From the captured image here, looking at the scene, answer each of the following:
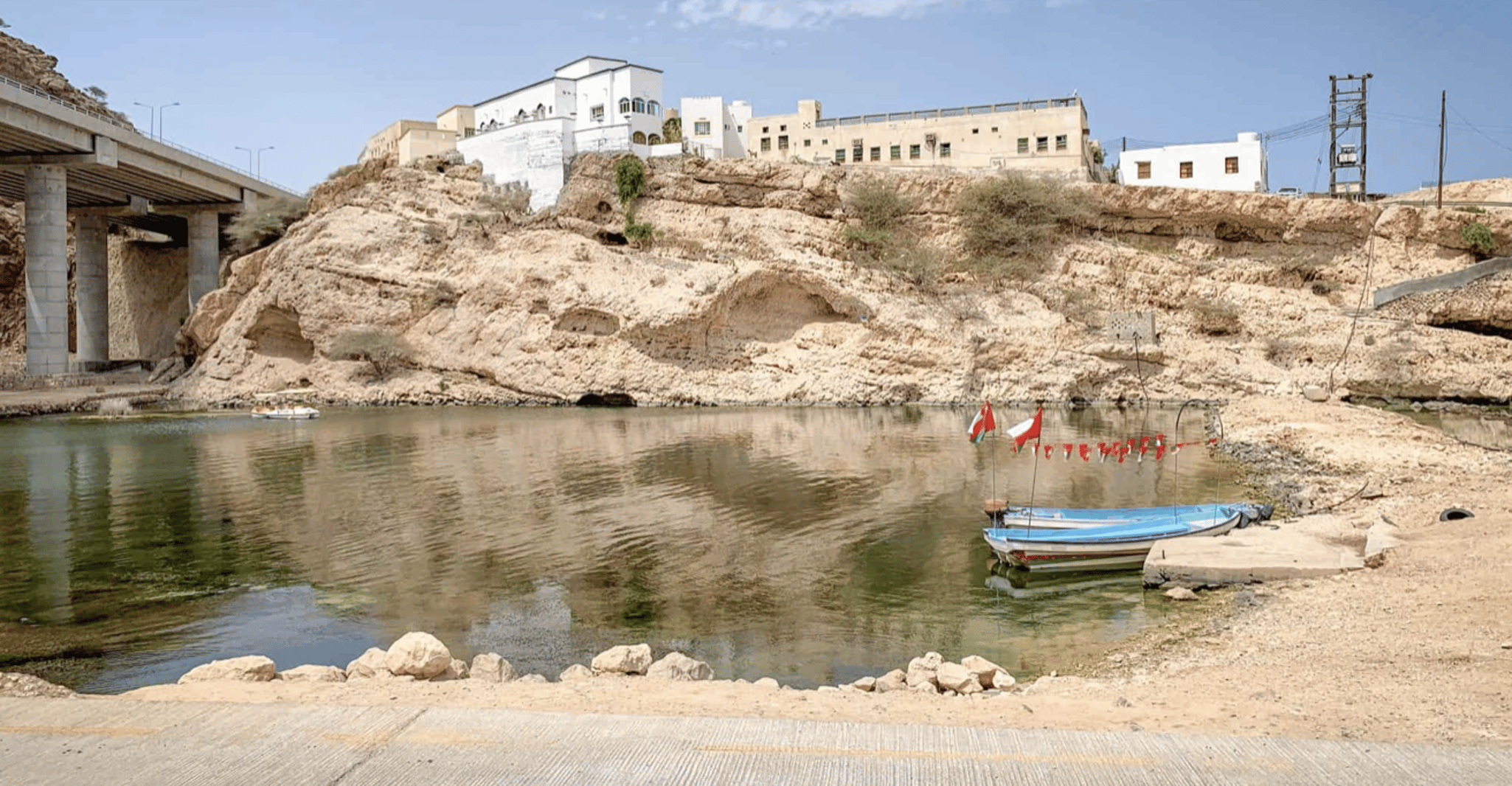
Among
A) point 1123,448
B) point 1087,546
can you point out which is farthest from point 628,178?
point 1087,546

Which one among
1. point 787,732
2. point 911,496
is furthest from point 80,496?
point 787,732

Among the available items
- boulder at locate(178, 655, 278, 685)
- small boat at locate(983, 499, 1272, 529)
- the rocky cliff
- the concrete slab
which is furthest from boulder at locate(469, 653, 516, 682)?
the rocky cliff

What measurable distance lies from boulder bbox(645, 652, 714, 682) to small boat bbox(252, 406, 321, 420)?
33.0 meters

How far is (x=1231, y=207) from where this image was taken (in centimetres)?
4728

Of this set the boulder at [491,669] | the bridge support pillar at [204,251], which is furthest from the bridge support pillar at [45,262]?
the boulder at [491,669]

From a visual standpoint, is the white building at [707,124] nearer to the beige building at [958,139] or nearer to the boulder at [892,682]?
the beige building at [958,139]

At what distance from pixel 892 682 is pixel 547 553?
27.1 feet

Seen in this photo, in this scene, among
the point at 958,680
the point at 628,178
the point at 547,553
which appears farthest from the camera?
the point at 628,178

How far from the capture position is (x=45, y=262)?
146ft

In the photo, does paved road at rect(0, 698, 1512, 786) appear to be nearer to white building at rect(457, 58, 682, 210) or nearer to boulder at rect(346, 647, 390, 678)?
boulder at rect(346, 647, 390, 678)

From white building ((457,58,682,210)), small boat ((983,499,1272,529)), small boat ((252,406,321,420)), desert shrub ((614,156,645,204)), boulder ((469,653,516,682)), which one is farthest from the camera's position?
white building ((457,58,682,210))

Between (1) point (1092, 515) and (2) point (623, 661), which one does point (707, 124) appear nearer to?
(1) point (1092, 515)

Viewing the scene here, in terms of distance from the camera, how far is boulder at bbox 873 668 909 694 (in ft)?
27.0

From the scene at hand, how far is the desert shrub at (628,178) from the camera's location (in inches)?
1875
